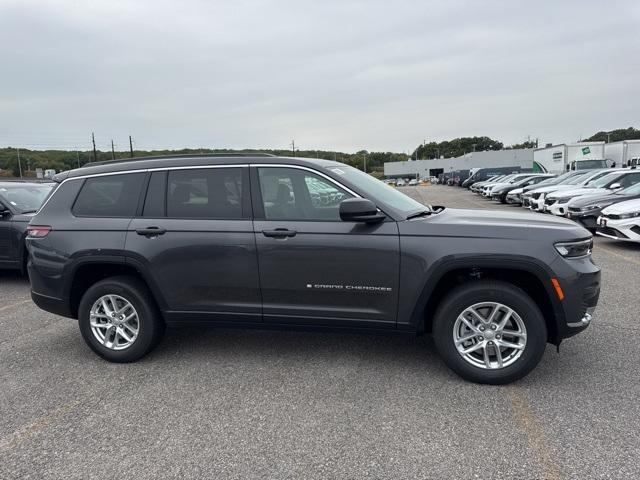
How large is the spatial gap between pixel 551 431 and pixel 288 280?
2130mm

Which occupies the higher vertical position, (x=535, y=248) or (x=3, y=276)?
(x=535, y=248)

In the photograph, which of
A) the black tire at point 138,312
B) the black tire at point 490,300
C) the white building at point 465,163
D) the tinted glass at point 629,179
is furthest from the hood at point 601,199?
the white building at point 465,163

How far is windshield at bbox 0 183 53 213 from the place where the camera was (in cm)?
767

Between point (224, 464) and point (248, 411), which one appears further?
point (248, 411)

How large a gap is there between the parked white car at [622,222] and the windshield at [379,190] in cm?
679

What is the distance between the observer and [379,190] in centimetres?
423

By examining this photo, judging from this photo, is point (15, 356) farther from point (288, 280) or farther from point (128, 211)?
point (288, 280)

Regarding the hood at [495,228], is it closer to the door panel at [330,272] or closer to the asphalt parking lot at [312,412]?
the door panel at [330,272]

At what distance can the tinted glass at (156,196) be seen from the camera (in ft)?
13.7

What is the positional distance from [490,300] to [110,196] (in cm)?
340

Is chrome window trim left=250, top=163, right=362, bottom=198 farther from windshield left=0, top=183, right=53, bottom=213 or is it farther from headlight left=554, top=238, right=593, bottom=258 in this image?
windshield left=0, top=183, right=53, bottom=213

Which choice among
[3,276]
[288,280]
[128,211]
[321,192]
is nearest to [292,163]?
[321,192]

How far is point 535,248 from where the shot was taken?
11.5 feet

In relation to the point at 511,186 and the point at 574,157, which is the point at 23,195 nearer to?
the point at 511,186
